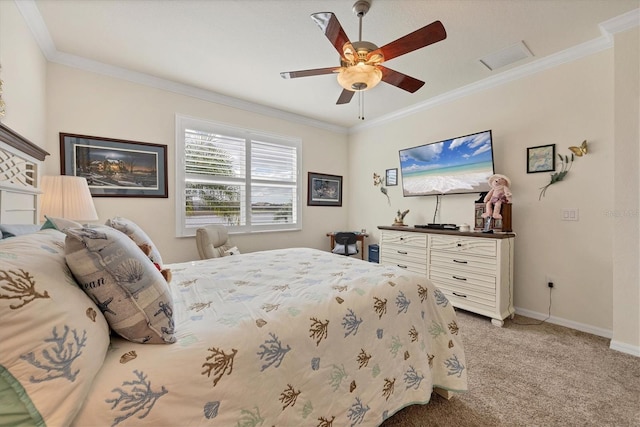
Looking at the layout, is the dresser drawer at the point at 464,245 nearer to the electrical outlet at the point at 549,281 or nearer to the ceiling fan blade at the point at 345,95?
the electrical outlet at the point at 549,281

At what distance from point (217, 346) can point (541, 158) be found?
3.51 m

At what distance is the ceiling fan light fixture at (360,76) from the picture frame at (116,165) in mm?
2463

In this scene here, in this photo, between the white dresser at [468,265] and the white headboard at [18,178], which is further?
the white dresser at [468,265]

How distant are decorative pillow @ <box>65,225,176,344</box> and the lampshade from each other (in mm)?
1796

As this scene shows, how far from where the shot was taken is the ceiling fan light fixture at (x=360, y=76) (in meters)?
1.87

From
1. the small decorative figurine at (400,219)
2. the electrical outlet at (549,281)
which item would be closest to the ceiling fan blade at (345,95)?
the small decorative figurine at (400,219)

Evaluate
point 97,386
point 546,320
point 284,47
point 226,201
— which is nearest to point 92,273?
point 97,386

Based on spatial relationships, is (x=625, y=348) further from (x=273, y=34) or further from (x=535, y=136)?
(x=273, y=34)

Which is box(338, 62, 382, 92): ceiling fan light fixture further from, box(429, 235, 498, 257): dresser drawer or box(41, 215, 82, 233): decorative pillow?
box(429, 235, 498, 257): dresser drawer

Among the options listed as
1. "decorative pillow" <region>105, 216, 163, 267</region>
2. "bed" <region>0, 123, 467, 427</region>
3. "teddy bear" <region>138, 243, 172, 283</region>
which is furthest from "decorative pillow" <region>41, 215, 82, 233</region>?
"teddy bear" <region>138, 243, 172, 283</region>

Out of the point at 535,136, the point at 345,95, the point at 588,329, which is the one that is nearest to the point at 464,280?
the point at 588,329

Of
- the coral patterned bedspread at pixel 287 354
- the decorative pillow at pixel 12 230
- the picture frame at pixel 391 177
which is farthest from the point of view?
the picture frame at pixel 391 177

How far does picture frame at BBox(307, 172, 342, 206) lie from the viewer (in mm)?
4539

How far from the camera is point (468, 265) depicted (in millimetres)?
2875
